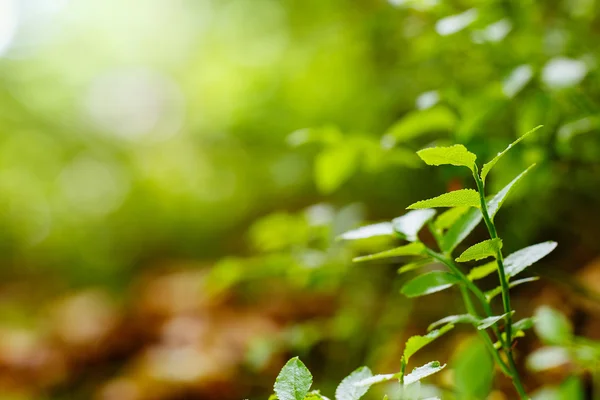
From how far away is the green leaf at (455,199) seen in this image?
12.4 inches

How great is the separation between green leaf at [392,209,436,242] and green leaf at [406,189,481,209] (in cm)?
11

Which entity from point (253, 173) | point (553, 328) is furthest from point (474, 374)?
point (253, 173)

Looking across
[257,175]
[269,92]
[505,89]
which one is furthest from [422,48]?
[257,175]

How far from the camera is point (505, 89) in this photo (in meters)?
0.56

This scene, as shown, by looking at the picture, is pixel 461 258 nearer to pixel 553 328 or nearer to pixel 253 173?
pixel 553 328

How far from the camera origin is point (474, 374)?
0.52 metres

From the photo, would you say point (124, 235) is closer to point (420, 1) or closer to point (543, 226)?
point (543, 226)

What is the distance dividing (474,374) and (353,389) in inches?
9.0

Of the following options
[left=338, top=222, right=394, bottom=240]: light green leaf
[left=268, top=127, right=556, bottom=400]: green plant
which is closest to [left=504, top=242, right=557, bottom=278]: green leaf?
[left=268, top=127, right=556, bottom=400]: green plant

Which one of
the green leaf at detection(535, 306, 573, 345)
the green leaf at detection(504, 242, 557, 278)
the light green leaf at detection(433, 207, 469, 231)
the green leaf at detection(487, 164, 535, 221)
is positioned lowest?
the green leaf at detection(535, 306, 573, 345)

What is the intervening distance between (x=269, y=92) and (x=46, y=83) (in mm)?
1307

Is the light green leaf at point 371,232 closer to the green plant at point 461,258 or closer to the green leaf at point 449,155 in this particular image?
the green plant at point 461,258

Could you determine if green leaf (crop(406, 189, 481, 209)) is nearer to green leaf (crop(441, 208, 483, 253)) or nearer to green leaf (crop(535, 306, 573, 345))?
green leaf (crop(441, 208, 483, 253))

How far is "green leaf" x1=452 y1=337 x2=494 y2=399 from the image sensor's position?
51 cm
